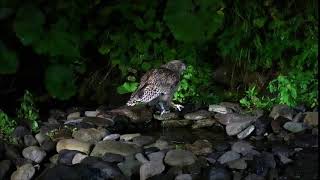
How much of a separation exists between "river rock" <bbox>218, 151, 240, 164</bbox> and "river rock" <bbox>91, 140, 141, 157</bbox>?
0.69 metres

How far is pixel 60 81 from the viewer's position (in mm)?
796

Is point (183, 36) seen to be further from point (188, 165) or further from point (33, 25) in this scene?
point (188, 165)

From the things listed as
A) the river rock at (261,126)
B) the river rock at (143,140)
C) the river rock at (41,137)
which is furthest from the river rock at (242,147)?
the river rock at (41,137)

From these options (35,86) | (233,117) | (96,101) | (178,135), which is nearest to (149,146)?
(178,135)

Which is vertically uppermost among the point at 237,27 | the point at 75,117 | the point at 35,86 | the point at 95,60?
the point at 35,86

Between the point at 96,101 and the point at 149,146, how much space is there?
153cm

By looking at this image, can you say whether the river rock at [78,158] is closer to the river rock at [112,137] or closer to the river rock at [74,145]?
the river rock at [74,145]

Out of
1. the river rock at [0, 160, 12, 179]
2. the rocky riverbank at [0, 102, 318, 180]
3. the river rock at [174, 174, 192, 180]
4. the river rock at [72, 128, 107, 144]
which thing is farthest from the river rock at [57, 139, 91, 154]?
the river rock at [174, 174, 192, 180]

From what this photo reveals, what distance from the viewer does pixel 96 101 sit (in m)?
5.95

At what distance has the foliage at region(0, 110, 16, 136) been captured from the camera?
4711 millimetres

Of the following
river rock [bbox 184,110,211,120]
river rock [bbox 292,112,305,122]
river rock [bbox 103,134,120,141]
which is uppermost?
river rock [bbox 292,112,305,122]

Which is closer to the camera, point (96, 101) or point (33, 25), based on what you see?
point (33, 25)

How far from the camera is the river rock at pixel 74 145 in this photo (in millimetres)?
4469

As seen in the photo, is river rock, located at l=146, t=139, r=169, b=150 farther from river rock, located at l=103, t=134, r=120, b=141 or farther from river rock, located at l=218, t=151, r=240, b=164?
river rock, located at l=218, t=151, r=240, b=164
